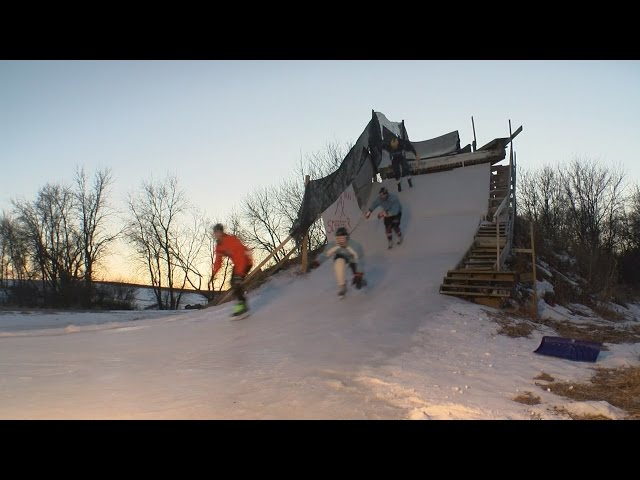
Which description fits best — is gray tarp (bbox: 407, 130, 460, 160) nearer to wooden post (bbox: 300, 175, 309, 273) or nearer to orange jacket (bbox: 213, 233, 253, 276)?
wooden post (bbox: 300, 175, 309, 273)

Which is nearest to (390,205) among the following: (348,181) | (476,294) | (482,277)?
(348,181)

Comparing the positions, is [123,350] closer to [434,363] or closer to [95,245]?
[434,363]

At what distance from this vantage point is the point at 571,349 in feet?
18.5

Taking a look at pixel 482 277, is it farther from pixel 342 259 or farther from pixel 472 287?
pixel 342 259

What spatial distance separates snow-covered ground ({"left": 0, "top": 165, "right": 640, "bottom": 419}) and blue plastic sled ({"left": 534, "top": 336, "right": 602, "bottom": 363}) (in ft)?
0.69

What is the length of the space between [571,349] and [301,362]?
158 inches

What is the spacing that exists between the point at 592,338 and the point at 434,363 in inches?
166

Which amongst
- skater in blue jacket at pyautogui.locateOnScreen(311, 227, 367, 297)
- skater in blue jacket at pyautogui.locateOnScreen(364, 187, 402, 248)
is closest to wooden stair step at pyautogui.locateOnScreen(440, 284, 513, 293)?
skater in blue jacket at pyautogui.locateOnScreen(311, 227, 367, 297)

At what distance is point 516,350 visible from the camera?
6.02 m

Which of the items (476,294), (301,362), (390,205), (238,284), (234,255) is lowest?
(301,362)

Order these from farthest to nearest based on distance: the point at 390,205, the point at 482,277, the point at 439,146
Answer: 1. the point at 439,146
2. the point at 390,205
3. the point at 482,277

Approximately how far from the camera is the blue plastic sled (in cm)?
550

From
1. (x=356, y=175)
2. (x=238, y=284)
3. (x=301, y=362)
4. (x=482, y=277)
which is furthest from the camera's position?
(x=356, y=175)

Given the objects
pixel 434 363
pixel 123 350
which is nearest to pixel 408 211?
pixel 434 363
